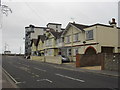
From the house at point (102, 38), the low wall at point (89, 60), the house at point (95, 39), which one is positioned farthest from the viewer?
the house at point (95, 39)

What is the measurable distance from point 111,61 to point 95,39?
12332 mm

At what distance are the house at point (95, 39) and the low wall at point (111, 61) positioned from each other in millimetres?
10970

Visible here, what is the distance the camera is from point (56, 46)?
52.1m

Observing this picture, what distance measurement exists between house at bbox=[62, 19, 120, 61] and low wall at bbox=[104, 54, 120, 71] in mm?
10970

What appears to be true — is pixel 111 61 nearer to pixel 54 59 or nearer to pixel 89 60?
pixel 89 60

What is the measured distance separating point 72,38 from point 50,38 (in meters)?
15.0

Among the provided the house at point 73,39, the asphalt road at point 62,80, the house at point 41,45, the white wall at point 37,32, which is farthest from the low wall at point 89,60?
the white wall at point 37,32

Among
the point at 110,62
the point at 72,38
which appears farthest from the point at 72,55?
the point at 110,62

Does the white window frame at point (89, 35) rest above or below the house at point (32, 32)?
below

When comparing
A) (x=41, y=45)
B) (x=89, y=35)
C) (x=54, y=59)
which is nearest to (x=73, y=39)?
(x=54, y=59)

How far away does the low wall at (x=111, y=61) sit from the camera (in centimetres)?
2109

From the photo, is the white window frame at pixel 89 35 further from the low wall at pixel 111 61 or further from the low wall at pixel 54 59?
the low wall at pixel 111 61

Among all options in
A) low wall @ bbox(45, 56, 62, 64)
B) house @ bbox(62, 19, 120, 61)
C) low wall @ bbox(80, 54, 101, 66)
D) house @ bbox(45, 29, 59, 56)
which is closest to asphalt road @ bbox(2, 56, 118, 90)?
low wall @ bbox(80, 54, 101, 66)

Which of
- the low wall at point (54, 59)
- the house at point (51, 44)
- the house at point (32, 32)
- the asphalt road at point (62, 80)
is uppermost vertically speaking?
the house at point (32, 32)
